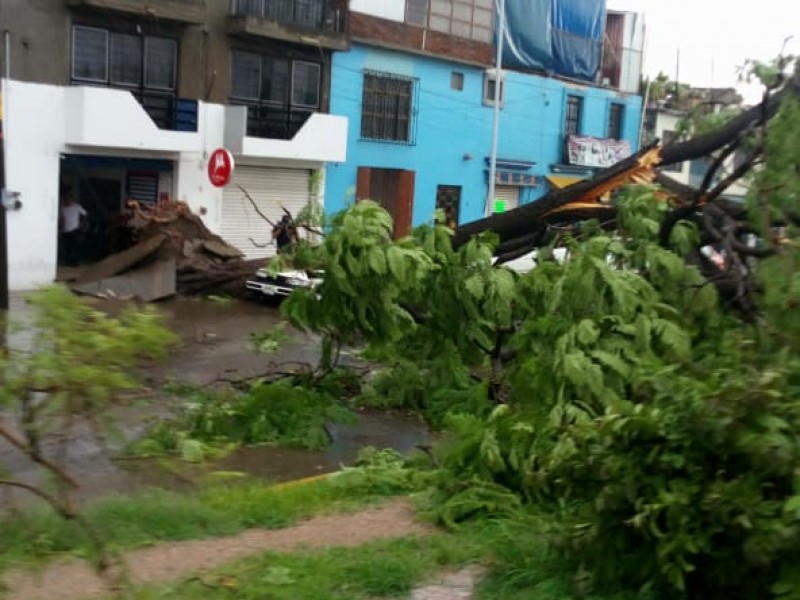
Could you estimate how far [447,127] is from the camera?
31.1 meters

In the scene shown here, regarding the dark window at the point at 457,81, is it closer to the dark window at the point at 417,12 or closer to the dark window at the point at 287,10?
the dark window at the point at 417,12

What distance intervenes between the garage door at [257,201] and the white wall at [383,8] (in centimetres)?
441

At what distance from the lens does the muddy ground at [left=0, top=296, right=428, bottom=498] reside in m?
5.04

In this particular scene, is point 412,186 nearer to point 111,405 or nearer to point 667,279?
point 667,279

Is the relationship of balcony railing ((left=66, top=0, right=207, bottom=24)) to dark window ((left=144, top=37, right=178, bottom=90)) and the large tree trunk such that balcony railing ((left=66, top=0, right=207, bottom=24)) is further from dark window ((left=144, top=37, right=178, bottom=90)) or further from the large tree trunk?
the large tree trunk

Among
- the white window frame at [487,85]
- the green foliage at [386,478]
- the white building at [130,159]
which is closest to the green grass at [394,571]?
the green foliage at [386,478]

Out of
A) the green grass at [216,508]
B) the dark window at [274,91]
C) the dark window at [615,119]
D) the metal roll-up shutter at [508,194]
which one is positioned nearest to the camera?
the green grass at [216,508]

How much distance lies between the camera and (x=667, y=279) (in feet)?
27.9

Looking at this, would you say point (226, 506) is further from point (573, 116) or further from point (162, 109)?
point (573, 116)

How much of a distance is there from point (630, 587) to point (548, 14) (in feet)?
97.6

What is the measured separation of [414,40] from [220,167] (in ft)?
28.4

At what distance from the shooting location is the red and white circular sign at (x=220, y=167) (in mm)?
22750

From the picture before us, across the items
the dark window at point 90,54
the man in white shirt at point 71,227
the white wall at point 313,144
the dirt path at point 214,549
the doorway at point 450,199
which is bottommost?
the dirt path at point 214,549

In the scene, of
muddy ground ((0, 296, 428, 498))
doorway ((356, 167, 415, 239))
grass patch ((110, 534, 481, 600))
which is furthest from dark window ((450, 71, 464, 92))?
grass patch ((110, 534, 481, 600))
